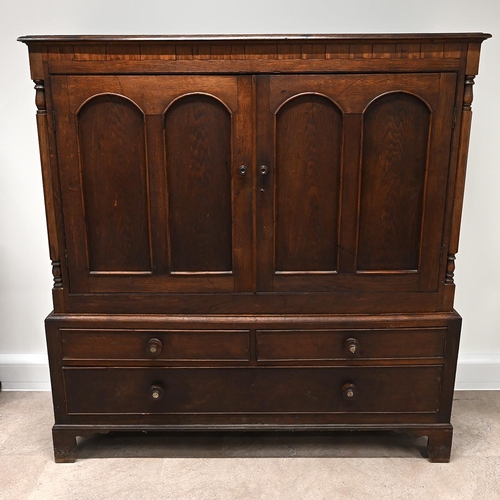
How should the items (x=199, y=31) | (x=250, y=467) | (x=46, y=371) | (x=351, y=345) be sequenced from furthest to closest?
(x=46, y=371) < (x=199, y=31) < (x=250, y=467) < (x=351, y=345)

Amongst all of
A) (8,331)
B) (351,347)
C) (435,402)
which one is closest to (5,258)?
(8,331)

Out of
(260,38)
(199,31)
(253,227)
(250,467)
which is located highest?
(199,31)

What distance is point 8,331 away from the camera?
2.51 metres

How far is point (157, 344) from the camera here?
6.09ft

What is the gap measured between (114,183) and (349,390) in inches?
45.4

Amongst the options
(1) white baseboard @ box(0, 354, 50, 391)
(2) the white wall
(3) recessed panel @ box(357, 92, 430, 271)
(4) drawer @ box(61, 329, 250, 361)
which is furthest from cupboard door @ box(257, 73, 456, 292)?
(1) white baseboard @ box(0, 354, 50, 391)

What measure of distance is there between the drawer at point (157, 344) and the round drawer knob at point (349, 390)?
390mm

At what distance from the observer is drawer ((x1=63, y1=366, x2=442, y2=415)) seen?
1907 millimetres

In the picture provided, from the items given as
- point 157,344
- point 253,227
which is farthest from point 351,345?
point 157,344

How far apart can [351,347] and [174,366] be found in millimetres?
→ 675

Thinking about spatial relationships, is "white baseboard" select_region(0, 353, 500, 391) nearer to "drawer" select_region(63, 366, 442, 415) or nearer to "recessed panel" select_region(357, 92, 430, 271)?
"drawer" select_region(63, 366, 442, 415)

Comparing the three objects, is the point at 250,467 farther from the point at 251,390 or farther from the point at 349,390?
the point at 349,390

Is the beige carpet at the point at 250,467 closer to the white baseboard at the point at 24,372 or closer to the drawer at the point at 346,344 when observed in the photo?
the white baseboard at the point at 24,372

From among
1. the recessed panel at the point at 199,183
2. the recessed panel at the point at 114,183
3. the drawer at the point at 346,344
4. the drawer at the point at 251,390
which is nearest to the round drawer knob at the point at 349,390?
the drawer at the point at 251,390
